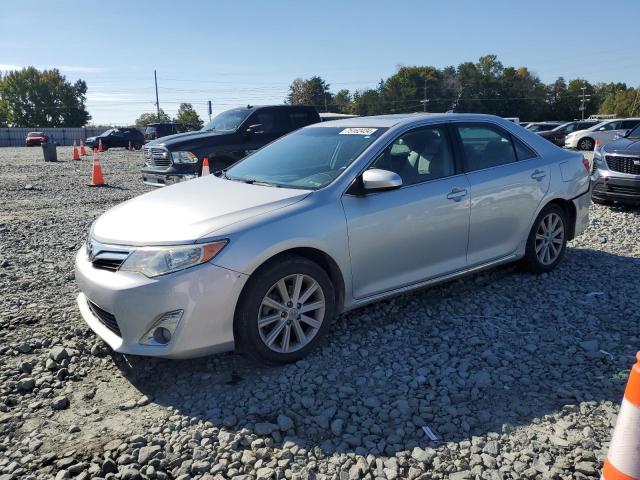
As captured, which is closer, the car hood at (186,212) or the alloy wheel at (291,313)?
the car hood at (186,212)

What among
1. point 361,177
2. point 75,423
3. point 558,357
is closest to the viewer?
point 75,423

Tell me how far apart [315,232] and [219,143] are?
7250 millimetres

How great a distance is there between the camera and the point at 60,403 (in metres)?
3.23

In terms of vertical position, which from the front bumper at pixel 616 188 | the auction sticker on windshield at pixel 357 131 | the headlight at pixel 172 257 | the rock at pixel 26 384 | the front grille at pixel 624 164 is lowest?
the rock at pixel 26 384

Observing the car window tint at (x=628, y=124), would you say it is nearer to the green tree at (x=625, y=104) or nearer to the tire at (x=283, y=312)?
the tire at (x=283, y=312)

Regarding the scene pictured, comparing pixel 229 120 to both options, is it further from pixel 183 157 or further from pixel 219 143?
pixel 183 157

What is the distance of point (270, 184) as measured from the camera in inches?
166

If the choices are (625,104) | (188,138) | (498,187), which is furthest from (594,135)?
(625,104)

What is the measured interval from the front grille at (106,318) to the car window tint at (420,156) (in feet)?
6.98

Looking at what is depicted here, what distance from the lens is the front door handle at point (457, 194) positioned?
4434mm

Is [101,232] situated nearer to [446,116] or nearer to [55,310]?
[55,310]

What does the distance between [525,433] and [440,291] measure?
218 centimetres

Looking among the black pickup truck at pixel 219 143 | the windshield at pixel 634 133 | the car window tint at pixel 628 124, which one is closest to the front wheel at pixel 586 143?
the car window tint at pixel 628 124

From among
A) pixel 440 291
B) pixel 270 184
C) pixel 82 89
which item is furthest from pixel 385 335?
pixel 82 89
